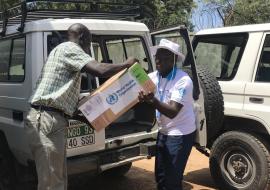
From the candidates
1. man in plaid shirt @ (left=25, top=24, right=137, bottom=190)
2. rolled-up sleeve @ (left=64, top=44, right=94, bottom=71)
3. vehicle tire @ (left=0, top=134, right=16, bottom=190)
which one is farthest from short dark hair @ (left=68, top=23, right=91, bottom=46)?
vehicle tire @ (left=0, top=134, right=16, bottom=190)

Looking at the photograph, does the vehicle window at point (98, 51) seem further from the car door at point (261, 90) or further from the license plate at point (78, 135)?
the car door at point (261, 90)

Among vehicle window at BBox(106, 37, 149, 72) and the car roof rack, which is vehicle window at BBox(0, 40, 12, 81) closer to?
the car roof rack

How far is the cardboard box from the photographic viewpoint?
13.4 ft

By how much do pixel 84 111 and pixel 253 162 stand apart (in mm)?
2464

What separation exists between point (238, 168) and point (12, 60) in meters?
2.84

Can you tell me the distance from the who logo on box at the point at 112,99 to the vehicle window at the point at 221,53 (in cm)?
243

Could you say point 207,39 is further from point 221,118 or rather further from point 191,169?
point 191,169

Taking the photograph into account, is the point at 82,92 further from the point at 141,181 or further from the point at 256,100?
the point at 141,181

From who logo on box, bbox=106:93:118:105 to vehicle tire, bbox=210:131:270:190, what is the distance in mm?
2270

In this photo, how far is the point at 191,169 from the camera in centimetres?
754

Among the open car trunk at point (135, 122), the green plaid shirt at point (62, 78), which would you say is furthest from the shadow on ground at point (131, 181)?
the green plaid shirt at point (62, 78)

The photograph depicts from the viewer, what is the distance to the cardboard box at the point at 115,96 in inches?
161

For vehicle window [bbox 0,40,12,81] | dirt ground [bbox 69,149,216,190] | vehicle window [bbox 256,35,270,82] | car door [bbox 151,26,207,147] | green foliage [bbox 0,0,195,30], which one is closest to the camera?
car door [bbox 151,26,207,147]

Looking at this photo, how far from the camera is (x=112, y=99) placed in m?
4.18
